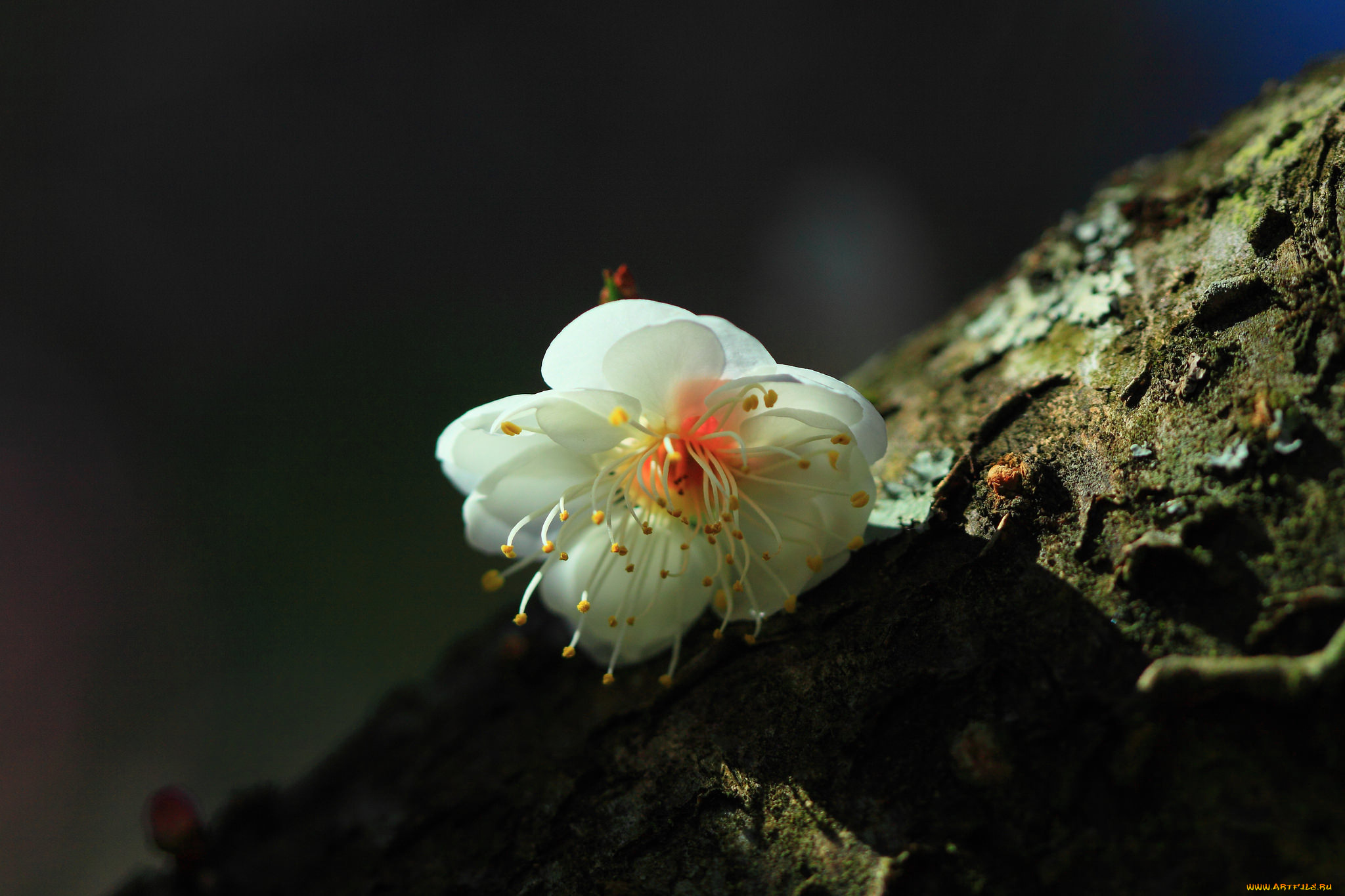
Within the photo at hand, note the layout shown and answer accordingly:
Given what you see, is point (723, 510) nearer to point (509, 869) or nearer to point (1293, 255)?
point (509, 869)

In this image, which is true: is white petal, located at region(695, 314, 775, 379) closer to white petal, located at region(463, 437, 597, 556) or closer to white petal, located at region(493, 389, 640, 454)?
white petal, located at region(493, 389, 640, 454)

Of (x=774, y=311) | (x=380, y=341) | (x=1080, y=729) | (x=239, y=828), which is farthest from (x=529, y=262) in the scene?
(x=1080, y=729)

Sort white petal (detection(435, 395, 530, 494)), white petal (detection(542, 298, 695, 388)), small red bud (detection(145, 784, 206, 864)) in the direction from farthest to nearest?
small red bud (detection(145, 784, 206, 864))
white petal (detection(435, 395, 530, 494))
white petal (detection(542, 298, 695, 388))

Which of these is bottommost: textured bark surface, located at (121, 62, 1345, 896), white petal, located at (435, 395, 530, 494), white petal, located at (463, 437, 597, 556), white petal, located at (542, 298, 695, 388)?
textured bark surface, located at (121, 62, 1345, 896)

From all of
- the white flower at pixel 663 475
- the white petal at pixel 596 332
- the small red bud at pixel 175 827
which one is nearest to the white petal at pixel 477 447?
the white flower at pixel 663 475

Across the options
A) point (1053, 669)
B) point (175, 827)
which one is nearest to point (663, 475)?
point (1053, 669)

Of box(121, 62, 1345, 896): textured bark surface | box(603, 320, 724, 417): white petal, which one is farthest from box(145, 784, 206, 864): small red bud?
box(603, 320, 724, 417): white petal
